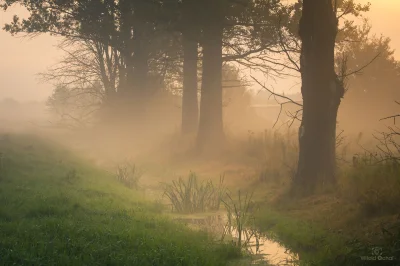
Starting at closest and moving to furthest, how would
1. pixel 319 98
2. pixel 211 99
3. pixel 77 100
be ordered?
pixel 319 98 → pixel 211 99 → pixel 77 100

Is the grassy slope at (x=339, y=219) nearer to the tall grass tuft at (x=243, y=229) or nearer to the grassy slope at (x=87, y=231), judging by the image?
the tall grass tuft at (x=243, y=229)

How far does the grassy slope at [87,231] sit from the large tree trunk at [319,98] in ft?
13.5

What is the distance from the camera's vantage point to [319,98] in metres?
11.3

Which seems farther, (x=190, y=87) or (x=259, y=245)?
(x=190, y=87)

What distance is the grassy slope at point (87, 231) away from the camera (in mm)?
6480

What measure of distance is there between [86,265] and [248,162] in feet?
39.2

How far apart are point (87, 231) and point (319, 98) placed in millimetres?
6730

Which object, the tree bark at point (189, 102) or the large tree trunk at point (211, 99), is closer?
the large tree trunk at point (211, 99)

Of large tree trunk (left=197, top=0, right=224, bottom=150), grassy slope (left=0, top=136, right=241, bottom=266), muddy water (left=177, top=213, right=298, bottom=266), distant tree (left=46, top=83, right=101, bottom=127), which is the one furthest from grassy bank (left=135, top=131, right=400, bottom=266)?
distant tree (left=46, top=83, right=101, bottom=127)

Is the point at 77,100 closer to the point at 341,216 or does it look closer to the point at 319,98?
the point at 319,98

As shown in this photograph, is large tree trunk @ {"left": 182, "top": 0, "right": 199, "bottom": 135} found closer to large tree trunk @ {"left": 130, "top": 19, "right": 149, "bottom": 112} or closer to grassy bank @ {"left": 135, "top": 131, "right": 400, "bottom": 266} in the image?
large tree trunk @ {"left": 130, "top": 19, "right": 149, "bottom": 112}

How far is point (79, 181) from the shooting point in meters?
13.7

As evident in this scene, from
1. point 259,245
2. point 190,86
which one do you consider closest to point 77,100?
point 190,86

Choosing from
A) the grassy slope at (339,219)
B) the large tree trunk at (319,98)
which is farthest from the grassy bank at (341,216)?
the large tree trunk at (319,98)
